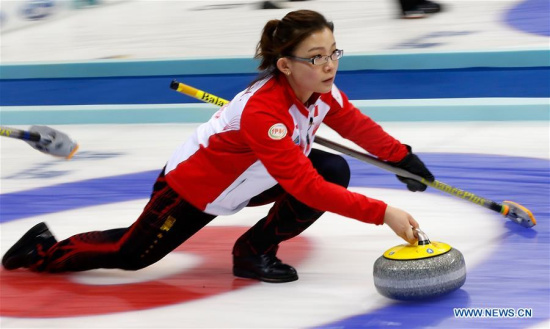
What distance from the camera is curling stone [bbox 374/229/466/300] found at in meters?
1.98

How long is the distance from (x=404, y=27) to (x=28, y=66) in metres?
2.24

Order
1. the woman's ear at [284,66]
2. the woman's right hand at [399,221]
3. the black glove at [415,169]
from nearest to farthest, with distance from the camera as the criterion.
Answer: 1. the woman's right hand at [399,221]
2. the woman's ear at [284,66]
3. the black glove at [415,169]

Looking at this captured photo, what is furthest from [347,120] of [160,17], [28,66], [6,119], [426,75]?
[160,17]

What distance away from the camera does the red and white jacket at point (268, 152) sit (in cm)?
199

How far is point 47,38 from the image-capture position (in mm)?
5898

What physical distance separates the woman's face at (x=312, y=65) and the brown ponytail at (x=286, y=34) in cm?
1

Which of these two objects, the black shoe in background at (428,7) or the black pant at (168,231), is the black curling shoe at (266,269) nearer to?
the black pant at (168,231)

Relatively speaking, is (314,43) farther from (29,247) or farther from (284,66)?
(29,247)

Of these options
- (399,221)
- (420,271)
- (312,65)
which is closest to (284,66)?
(312,65)

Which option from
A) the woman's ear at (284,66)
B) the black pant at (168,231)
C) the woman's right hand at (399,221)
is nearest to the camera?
the woman's right hand at (399,221)

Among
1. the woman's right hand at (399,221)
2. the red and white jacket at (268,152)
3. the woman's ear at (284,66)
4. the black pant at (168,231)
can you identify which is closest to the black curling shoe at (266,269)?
the black pant at (168,231)

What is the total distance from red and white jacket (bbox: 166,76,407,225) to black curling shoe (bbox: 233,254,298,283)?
0.49 feet

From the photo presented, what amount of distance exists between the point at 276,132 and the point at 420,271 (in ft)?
1.45

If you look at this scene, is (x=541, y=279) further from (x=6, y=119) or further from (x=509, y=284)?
(x=6, y=119)
